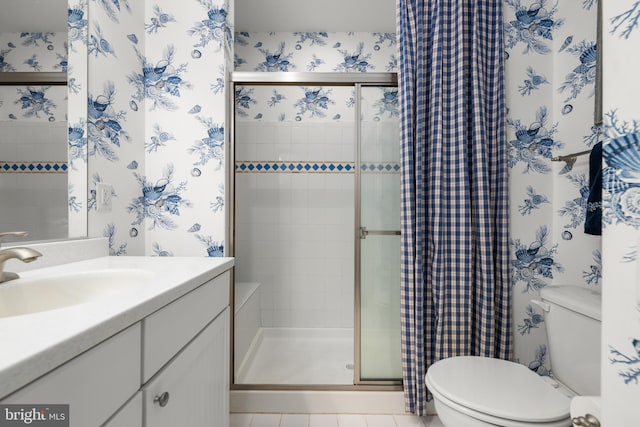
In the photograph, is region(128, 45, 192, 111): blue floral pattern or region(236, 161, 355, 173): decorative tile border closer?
region(128, 45, 192, 111): blue floral pattern

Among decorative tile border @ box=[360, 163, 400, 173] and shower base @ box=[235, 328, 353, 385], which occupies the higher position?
decorative tile border @ box=[360, 163, 400, 173]

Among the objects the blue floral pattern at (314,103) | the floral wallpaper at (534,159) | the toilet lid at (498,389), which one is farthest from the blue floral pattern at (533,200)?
the blue floral pattern at (314,103)

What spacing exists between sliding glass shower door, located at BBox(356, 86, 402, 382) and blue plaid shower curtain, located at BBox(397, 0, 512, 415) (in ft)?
0.49

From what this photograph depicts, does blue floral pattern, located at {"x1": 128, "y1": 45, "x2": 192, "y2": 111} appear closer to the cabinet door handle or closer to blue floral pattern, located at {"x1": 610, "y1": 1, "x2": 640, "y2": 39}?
the cabinet door handle

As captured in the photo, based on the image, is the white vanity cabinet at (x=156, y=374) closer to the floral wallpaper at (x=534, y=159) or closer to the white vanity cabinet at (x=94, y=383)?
the white vanity cabinet at (x=94, y=383)

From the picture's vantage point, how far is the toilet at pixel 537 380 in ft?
3.32

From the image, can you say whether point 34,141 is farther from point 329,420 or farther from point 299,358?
point 299,358

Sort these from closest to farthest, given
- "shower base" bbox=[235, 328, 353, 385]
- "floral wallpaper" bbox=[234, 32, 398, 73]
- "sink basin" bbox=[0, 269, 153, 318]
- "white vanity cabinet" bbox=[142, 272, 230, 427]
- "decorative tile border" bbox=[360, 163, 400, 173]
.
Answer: "white vanity cabinet" bbox=[142, 272, 230, 427], "sink basin" bbox=[0, 269, 153, 318], "decorative tile border" bbox=[360, 163, 400, 173], "shower base" bbox=[235, 328, 353, 385], "floral wallpaper" bbox=[234, 32, 398, 73]

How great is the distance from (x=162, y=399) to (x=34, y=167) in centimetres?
89

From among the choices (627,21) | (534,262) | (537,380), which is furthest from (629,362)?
(534,262)

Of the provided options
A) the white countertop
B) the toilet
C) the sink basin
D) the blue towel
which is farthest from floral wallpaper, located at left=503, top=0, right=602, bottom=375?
the sink basin

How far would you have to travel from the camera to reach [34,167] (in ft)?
3.43

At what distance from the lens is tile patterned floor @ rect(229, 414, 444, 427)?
1.62m

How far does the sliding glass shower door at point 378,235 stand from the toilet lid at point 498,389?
0.49 metres
